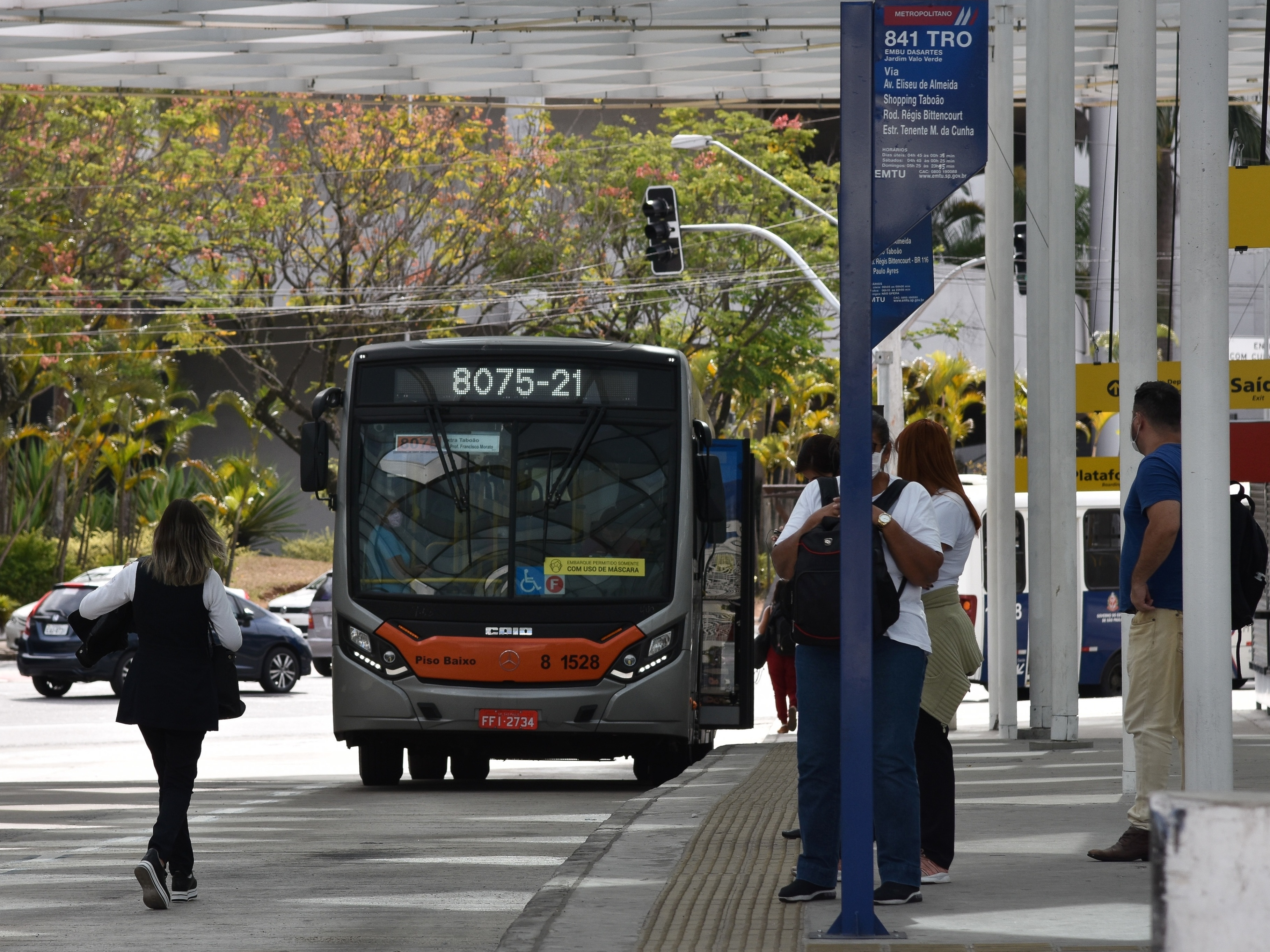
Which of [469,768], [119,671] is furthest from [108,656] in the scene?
[469,768]

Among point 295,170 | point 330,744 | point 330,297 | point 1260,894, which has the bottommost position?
point 330,744

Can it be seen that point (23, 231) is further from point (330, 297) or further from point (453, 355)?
point (453, 355)

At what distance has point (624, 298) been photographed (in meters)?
39.8

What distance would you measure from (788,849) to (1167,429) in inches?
95.5

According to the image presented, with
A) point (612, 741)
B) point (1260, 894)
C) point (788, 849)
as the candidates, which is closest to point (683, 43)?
point (612, 741)

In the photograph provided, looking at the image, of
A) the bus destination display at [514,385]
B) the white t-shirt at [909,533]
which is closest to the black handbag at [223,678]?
the white t-shirt at [909,533]

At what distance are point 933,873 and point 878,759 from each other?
91 centimetres

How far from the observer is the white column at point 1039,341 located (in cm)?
1439

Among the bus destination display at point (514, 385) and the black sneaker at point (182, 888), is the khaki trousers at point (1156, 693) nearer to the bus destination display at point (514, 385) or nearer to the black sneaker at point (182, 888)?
the black sneaker at point (182, 888)

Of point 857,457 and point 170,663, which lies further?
point 170,663

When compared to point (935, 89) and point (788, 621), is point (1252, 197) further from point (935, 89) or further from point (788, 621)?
point (788, 621)

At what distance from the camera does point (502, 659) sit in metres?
12.6

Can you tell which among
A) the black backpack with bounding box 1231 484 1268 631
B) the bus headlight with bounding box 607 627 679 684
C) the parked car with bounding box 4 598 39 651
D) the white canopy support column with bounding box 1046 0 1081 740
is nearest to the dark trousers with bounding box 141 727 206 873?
the black backpack with bounding box 1231 484 1268 631

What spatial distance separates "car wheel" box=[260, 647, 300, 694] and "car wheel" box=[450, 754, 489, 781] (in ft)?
41.7
